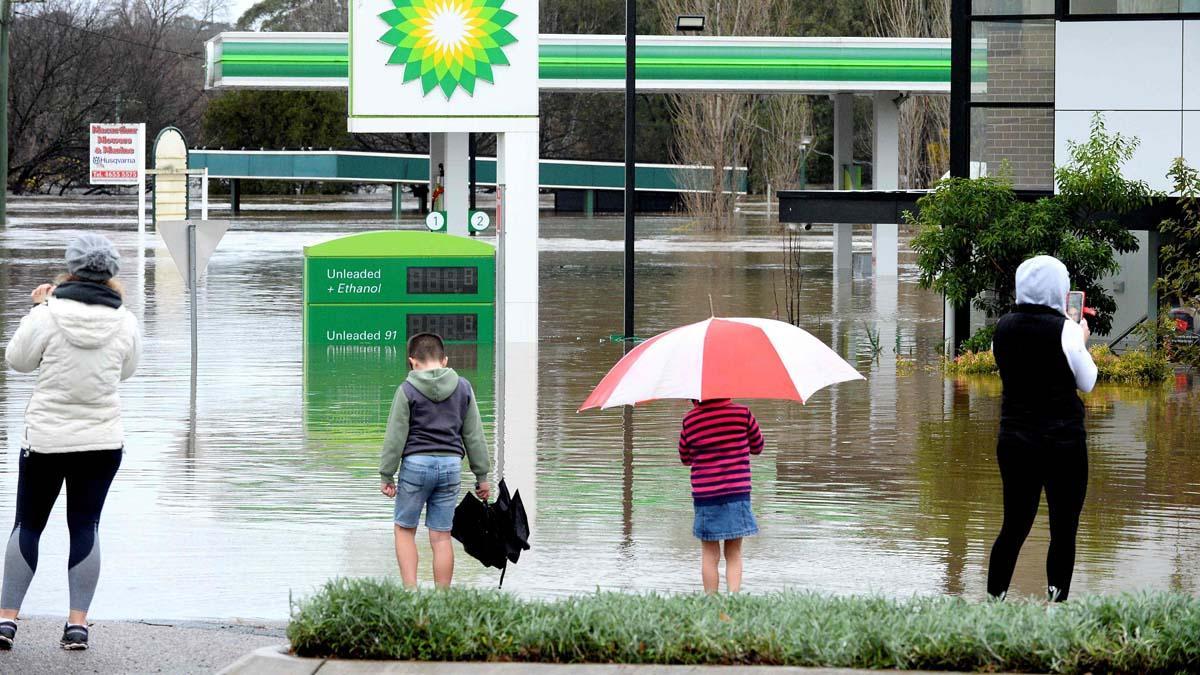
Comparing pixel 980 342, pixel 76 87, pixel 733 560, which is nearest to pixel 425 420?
pixel 733 560

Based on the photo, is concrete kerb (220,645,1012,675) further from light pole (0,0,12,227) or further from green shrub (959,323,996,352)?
light pole (0,0,12,227)

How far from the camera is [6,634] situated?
6.89 m

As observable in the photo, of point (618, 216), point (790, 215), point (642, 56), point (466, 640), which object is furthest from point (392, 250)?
point (618, 216)

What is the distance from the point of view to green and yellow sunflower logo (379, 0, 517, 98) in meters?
A: 18.9

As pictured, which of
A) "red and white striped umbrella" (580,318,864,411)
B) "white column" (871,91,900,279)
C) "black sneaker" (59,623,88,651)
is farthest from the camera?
"white column" (871,91,900,279)

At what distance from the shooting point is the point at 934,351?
19.6m

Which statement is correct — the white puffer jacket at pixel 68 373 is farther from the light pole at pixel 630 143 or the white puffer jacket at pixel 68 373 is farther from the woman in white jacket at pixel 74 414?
the light pole at pixel 630 143

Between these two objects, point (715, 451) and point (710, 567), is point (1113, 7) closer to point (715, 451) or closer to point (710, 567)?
point (715, 451)

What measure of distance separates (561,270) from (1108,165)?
58.4 ft

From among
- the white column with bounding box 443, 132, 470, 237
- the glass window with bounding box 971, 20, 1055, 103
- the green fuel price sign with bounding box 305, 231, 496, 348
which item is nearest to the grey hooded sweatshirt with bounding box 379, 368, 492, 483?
the green fuel price sign with bounding box 305, 231, 496, 348

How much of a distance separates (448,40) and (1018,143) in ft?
20.0

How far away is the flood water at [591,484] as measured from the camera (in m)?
8.55

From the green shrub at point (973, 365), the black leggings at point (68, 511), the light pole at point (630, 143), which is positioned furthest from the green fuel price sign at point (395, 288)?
the black leggings at point (68, 511)

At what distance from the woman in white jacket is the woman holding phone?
11.9ft
